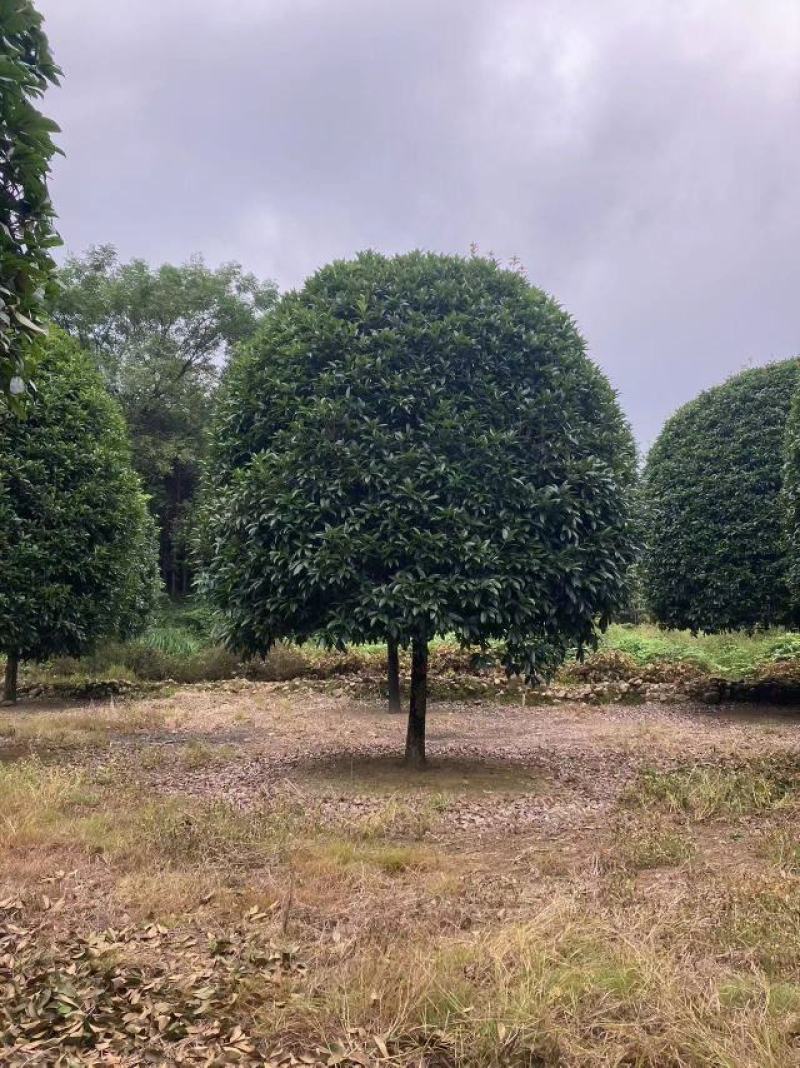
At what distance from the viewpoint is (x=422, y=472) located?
275 inches

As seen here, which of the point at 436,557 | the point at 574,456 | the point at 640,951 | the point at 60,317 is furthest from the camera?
the point at 60,317

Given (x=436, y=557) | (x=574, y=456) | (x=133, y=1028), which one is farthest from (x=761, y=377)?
(x=133, y=1028)

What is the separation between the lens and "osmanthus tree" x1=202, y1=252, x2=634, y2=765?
6.87 m

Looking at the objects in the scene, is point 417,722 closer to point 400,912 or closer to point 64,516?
point 400,912

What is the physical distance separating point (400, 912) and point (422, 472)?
149 inches

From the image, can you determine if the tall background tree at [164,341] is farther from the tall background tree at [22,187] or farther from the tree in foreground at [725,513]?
the tall background tree at [22,187]

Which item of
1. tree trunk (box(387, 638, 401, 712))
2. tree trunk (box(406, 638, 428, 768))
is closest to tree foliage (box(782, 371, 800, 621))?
tree trunk (box(406, 638, 428, 768))

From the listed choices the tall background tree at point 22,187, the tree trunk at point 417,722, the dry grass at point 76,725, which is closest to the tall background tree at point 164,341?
the dry grass at point 76,725

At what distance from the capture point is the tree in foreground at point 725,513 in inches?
476

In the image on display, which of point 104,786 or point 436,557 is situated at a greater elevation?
point 436,557

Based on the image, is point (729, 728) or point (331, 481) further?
point (729, 728)

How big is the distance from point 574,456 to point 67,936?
538 centimetres

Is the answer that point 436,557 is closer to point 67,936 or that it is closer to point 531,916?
point 531,916

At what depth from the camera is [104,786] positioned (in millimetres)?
6992
